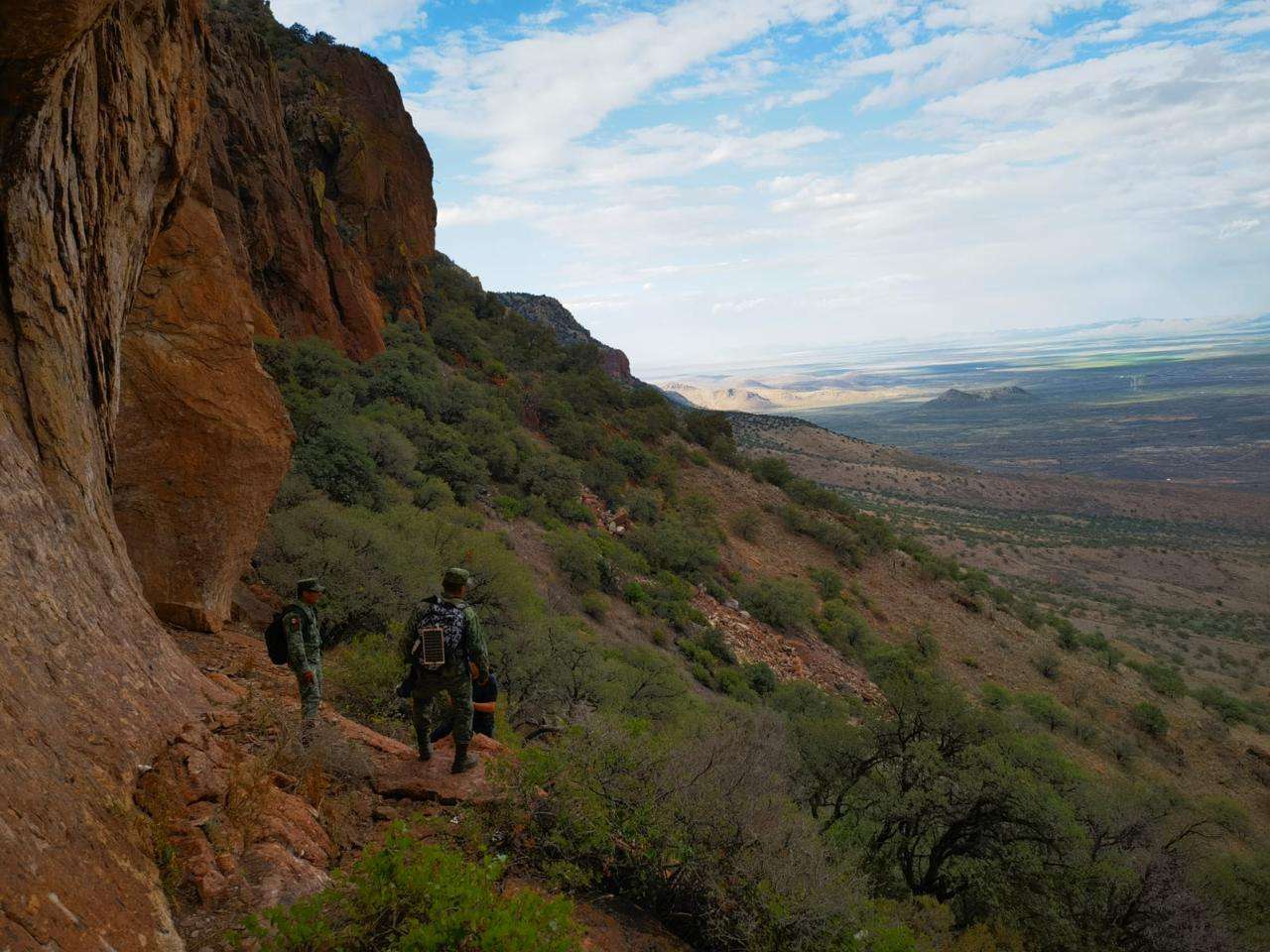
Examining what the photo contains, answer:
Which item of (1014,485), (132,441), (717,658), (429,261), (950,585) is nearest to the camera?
(132,441)

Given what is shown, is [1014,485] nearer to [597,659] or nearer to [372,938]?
[597,659]

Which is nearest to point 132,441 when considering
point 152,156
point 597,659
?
point 152,156

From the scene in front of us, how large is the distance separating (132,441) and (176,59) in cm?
371

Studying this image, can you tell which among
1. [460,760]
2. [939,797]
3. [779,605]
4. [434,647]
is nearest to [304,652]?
[434,647]

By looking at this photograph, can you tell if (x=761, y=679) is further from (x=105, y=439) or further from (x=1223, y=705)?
(x=1223, y=705)

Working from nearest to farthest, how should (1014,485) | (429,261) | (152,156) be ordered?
(152,156) → (429,261) → (1014,485)

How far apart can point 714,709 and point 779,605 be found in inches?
364

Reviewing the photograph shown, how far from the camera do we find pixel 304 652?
5.54m

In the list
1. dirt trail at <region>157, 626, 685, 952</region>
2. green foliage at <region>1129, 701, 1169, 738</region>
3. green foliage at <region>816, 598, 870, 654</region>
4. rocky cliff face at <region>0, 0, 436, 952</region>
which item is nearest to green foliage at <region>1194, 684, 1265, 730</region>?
green foliage at <region>1129, 701, 1169, 738</region>

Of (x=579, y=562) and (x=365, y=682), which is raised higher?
(x=365, y=682)

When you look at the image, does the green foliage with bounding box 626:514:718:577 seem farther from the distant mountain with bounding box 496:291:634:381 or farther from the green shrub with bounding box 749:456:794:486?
the distant mountain with bounding box 496:291:634:381

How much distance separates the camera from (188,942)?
10.2 ft

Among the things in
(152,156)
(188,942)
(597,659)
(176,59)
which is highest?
(176,59)

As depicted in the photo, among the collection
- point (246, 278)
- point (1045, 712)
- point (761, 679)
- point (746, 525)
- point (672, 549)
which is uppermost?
point (246, 278)
